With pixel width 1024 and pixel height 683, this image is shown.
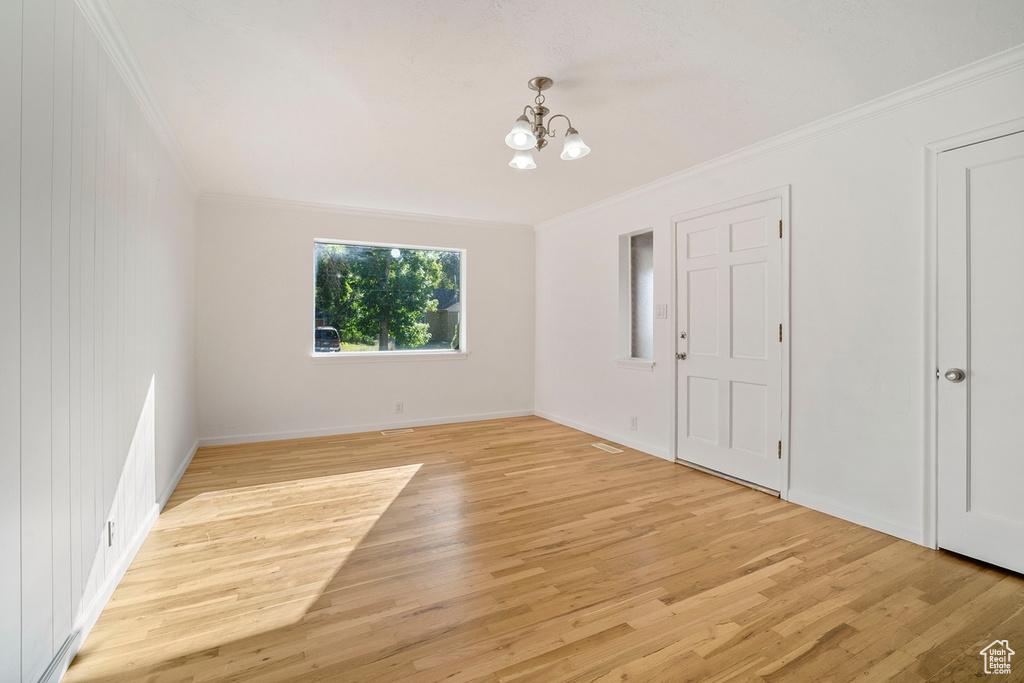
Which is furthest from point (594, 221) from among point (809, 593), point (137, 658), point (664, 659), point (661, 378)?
point (137, 658)

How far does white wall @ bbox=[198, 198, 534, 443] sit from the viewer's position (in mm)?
4941

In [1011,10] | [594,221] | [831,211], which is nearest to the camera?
[1011,10]

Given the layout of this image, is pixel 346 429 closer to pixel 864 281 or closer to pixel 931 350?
pixel 864 281

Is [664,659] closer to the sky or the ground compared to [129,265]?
closer to the ground

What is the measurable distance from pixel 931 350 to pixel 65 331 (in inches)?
159

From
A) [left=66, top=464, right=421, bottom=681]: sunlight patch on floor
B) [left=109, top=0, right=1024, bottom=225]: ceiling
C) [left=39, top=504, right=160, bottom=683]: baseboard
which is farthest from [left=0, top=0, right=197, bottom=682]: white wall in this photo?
[left=109, top=0, right=1024, bottom=225]: ceiling

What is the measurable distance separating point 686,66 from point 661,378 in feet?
8.99

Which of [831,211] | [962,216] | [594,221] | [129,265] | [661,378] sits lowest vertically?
[661,378]

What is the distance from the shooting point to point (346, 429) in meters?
5.48

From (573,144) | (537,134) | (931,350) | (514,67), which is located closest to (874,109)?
(931,350)

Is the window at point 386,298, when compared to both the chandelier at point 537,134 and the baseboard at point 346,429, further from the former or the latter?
the chandelier at point 537,134

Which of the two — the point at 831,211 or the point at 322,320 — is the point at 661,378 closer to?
the point at 831,211

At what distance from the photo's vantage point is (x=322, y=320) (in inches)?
216

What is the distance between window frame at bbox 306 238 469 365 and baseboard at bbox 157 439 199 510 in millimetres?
1458
